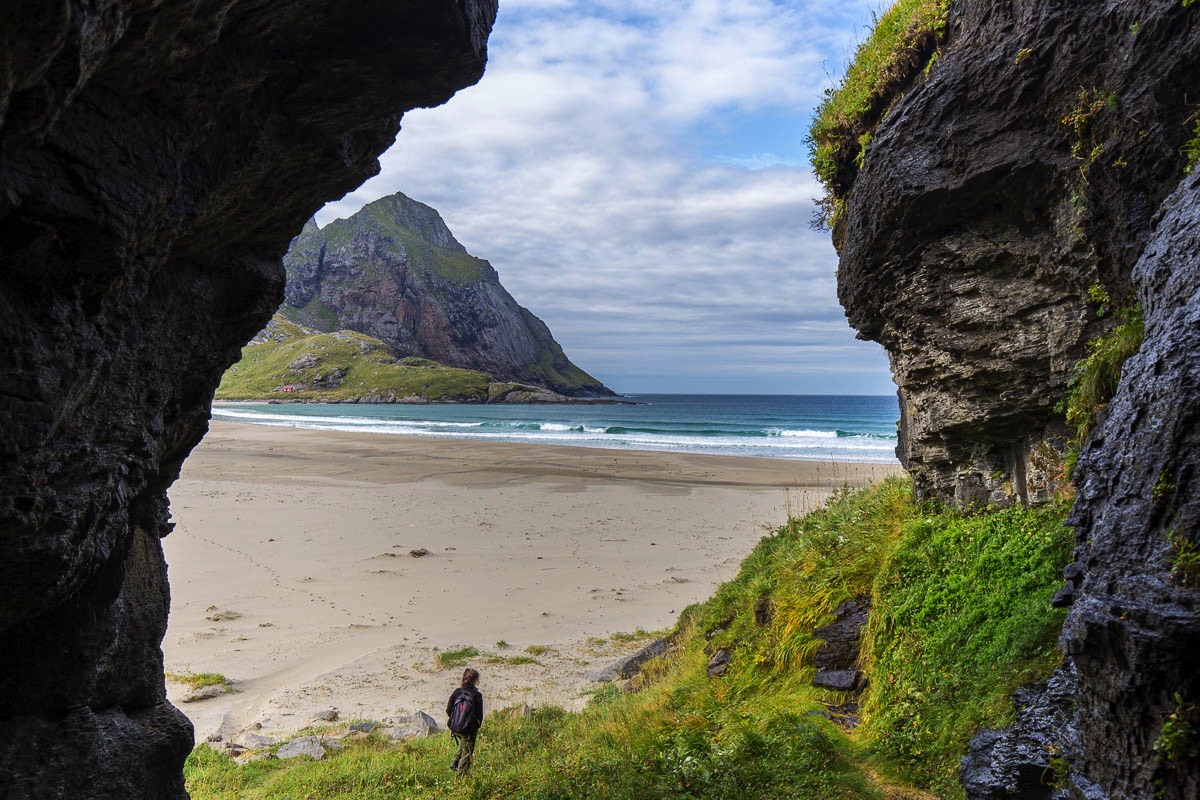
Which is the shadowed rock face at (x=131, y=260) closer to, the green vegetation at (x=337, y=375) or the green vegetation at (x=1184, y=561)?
the green vegetation at (x=1184, y=561)

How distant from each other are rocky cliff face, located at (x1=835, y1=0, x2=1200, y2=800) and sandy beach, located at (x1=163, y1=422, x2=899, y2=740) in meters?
6.38

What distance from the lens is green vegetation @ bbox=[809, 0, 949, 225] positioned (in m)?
8.13

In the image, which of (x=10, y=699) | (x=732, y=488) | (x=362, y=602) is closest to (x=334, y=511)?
(x=362, y=602)

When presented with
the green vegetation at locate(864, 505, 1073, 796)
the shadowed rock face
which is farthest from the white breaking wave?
the shadowed rock face

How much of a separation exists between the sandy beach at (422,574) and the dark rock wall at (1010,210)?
627cm

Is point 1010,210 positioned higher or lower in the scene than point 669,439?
higher

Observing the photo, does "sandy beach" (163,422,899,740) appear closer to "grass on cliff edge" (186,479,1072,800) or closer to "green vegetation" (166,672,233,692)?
"green vegetation" (166,672,233,692)

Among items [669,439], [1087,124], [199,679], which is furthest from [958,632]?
→ [669,439]

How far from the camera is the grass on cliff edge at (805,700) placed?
536 centimetres

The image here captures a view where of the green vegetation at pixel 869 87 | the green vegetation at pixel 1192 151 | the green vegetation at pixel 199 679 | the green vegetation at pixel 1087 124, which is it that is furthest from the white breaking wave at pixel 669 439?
the green vegetation at pixel 1192 151

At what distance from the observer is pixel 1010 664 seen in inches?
206

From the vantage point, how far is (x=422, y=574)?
55.1 feet

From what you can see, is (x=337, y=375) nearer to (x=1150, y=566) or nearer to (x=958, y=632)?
(x=958, y=632)

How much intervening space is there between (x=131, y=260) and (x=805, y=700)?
655cm
